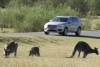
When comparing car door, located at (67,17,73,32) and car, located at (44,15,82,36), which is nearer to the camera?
car, located at (44,15,82,36)

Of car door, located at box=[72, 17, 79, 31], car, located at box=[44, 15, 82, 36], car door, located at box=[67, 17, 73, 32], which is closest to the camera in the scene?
car, located at box=[44, 15, 82, 36]

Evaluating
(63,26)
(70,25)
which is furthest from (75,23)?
(63,26)

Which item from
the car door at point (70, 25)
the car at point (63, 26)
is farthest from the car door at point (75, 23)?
the car door at point (70, 25)

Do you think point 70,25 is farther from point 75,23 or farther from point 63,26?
point 63,26

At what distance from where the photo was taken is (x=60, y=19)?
35.2 metres

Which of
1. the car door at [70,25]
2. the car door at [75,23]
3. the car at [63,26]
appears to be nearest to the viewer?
the car at [63,26]

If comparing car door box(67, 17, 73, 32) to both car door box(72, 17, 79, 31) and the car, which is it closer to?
the car

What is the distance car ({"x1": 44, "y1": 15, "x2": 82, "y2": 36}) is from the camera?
1335 inches

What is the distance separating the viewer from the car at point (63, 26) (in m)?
33.9

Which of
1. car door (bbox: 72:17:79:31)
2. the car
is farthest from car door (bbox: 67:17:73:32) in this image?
car door (bbox: 72:17:79:31)

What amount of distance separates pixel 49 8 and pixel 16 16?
613 cm

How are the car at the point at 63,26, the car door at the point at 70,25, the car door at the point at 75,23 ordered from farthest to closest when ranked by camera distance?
1. the car door at the point at 75,23
2. the car door at the point at 70,25
3. the car at the point at 63,26

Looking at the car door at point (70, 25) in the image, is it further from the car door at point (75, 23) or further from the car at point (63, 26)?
the car door at point (75, 23)

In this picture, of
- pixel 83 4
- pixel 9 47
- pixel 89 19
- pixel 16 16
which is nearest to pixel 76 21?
pixel 16 16
